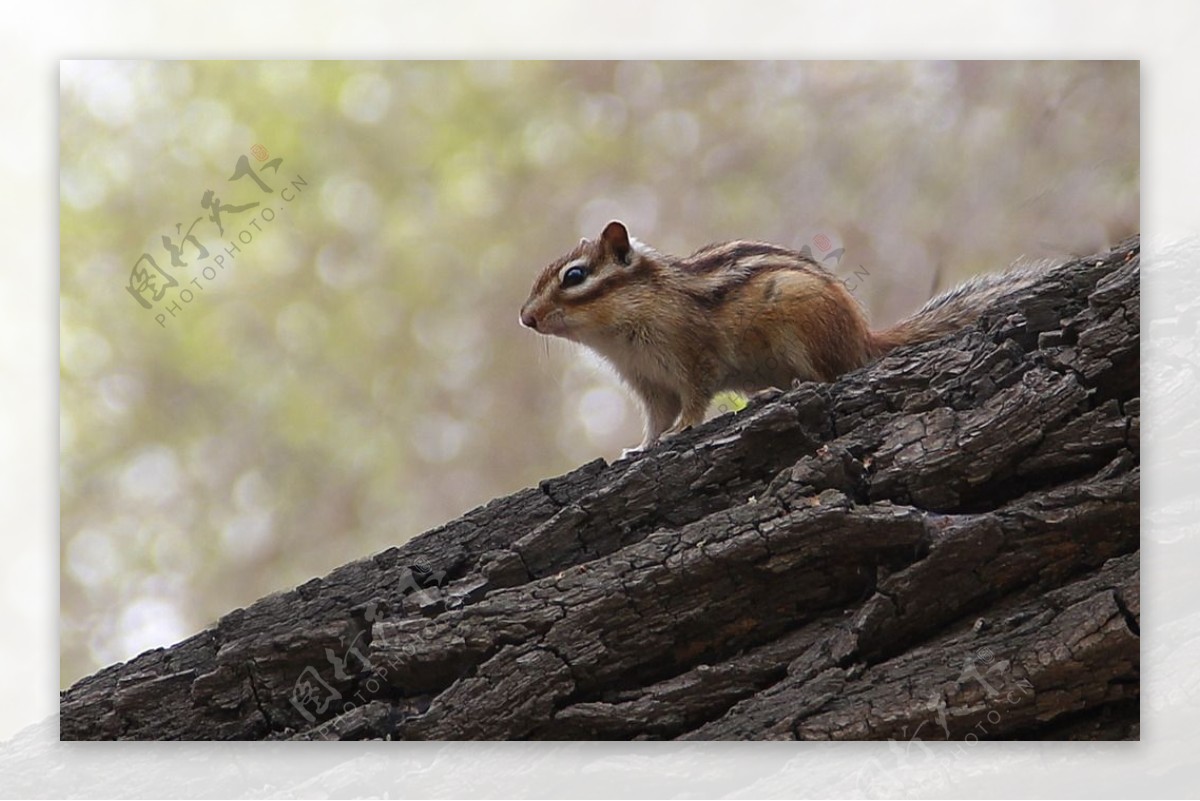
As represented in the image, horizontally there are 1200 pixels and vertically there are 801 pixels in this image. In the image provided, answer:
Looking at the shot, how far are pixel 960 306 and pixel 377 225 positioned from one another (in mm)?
1714

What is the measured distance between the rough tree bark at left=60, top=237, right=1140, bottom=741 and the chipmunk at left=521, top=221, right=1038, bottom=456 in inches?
4.5

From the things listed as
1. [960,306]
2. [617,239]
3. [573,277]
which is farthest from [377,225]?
[960,306]

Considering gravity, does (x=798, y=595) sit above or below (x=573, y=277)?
below

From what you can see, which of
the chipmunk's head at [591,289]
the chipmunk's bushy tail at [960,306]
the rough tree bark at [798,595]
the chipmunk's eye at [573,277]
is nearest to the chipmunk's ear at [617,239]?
the chipmunk's head at [591,289]

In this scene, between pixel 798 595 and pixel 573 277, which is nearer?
pixel 798 595

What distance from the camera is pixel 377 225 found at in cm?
362

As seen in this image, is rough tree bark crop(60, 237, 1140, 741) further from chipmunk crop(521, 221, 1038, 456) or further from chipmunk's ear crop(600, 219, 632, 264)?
chipmunk's ear crop(600, 219, 632, 264)

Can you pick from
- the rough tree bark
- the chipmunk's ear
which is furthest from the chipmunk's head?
the rough tree bark

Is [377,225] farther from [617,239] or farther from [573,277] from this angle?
[617,239]

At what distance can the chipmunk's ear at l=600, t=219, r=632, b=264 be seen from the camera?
3.51m

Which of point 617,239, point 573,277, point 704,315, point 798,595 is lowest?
point 798,595

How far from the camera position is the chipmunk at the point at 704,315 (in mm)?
3424

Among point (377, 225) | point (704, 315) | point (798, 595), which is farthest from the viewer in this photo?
point (377, 225)

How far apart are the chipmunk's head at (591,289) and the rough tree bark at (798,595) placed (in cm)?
43
